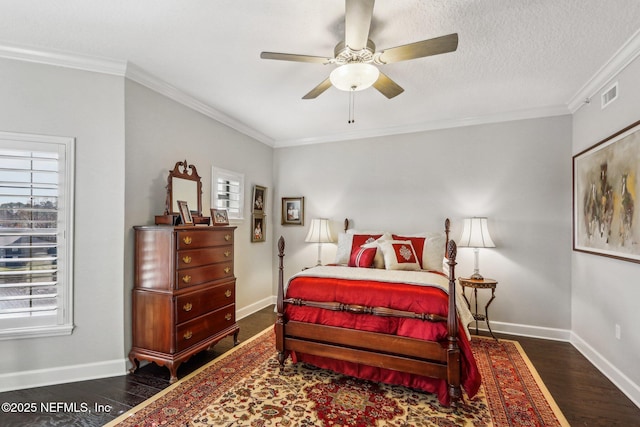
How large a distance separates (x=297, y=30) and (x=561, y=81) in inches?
106

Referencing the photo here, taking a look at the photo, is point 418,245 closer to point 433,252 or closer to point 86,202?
point 433,252

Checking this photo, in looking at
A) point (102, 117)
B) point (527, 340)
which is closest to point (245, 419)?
point (102, 117)

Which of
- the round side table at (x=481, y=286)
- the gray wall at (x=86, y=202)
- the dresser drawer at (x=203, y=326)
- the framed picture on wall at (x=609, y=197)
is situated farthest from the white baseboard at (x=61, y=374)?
the framed picture on wall at (x=609, y=197)

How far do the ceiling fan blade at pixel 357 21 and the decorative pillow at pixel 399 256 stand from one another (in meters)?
2.18

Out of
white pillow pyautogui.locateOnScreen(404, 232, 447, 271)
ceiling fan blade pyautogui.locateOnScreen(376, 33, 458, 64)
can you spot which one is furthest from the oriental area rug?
ceiling fan blade pyautogui.locateOnScreen(376, 33, 458, 64)

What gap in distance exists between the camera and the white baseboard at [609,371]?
2361 mm

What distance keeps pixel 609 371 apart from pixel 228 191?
446cm

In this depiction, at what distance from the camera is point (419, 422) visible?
2.10m

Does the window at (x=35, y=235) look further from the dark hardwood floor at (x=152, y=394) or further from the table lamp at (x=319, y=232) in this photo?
the table lamp at (x=319, y=232)

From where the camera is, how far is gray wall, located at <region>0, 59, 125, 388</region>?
250 cm

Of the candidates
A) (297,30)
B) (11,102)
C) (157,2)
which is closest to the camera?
(157,2)

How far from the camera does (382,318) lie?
2492mm

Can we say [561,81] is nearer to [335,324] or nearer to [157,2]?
[335,324]

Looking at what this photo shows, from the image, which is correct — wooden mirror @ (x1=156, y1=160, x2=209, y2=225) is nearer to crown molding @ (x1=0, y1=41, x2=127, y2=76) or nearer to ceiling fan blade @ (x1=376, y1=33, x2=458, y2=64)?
crown molding @ (x1=0, y1=41, x2=127, y2=76)
